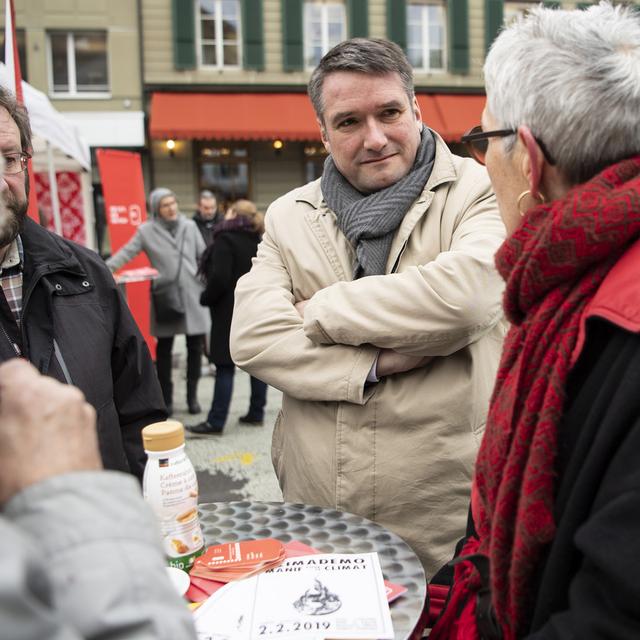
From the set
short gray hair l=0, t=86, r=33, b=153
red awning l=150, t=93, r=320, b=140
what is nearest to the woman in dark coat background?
short gray hair l=0, t=86, r=33, b=153

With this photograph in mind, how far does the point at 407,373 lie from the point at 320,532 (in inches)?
20.4

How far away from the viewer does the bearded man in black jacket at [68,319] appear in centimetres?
173

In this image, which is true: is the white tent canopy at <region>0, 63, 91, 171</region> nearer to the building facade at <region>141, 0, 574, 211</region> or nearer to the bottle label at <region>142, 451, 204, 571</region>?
the bottle label at <region>142, 451, 204, 571</region>

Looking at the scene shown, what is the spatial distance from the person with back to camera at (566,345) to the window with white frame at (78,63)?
14.8m

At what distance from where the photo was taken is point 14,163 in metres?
1.81

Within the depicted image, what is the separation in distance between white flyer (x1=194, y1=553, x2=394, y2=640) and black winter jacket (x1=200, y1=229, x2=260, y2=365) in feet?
12.8

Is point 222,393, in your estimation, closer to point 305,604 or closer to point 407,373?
point 407,373

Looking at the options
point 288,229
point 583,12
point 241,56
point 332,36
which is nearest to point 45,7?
point 241,56

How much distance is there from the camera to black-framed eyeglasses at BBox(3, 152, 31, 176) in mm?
1774

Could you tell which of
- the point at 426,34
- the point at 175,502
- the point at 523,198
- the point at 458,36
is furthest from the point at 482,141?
the point at 426,34

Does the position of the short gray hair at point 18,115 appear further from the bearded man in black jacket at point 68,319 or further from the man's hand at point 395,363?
the man's hand at point 395,363

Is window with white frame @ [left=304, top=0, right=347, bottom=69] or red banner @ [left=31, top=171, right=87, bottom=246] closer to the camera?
red banner @ [left=31, top=171, right=87, bottom=246]

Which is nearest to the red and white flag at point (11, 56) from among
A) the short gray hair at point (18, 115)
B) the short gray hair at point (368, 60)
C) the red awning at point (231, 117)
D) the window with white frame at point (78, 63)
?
the short gray hair at point (18, 115)

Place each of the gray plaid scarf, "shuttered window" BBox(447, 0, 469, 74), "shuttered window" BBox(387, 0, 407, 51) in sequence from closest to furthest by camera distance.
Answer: the gray plaid scarf < "shuttered window" BBox(387, 0, 407, 51) < "shuttered window" BBox(447, 0, 469, 74)
